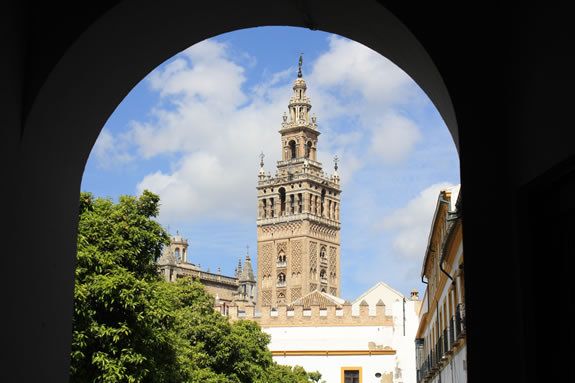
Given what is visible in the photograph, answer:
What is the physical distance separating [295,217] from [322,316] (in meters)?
36.1

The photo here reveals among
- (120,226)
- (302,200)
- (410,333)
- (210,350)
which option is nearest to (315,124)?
(302,200)

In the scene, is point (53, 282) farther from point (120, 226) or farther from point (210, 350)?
point (210, 350)

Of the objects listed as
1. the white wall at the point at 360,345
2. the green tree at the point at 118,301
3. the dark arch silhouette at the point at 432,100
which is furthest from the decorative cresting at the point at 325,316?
the dark arch silhouette at the point at 432,100

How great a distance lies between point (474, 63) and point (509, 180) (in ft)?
1.63

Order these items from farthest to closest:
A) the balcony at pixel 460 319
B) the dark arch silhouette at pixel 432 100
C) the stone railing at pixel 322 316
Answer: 1. the stone railing at pixel 322 316
2. the balcony at pixel 460 319
3. the dark arch silhouette at pixel 432 100

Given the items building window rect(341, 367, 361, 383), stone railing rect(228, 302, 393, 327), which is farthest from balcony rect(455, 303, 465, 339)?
stone railing rect(228, 302, 393, 327)

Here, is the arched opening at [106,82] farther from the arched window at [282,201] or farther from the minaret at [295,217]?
the arched window at [282,201]

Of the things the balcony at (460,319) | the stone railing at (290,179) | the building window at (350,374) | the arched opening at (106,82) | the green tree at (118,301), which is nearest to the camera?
the arched opening at (106,82)

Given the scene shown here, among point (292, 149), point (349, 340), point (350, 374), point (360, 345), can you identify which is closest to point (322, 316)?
point (349, 340)

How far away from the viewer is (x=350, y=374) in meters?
44.3

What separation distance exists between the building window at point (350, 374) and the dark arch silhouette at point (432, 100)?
4186cm

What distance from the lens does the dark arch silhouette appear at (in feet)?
9.02

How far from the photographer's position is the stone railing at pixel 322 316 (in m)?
45.6

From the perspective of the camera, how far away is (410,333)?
4462cm
